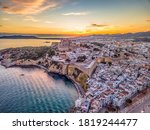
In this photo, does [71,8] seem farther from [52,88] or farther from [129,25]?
[52,88]

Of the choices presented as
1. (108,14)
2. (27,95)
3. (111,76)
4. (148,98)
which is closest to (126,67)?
(111,76)

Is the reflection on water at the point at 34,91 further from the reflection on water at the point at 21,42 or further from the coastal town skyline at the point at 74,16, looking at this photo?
the coastal town skyline at the point at 74,16

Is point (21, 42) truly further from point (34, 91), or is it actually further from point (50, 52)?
point (34, 91)

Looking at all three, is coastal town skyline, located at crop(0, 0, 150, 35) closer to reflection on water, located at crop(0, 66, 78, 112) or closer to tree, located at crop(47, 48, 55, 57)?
tree, located at crop(47, 48, 55, 57)

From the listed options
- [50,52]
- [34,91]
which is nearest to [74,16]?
[50,52]

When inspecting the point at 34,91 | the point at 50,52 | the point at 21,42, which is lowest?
the point at 34,91
